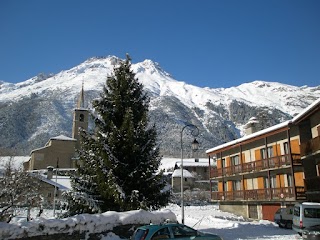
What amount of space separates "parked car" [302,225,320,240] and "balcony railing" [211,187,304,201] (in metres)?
12.1

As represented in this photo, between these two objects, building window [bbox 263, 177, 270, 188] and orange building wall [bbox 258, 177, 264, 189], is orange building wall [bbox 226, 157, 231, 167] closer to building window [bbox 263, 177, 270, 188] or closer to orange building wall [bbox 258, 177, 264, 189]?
orange building wall [bbox 258, 177, 264, 189]

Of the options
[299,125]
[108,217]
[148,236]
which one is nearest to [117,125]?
[108,217]

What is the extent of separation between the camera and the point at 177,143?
175 m

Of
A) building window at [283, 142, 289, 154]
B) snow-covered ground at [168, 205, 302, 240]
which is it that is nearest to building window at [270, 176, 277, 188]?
building window at [283, 142, 289, 154]

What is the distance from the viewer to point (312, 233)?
1578 centimetres

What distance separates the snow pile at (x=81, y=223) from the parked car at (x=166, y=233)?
11.8 feet

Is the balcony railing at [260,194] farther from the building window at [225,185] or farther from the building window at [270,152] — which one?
the building window at [270,152]

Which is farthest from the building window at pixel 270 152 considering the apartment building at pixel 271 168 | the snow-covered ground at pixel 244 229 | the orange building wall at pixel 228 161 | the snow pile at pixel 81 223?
the snow pile at pixel 81 223

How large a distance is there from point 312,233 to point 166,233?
28.3ft

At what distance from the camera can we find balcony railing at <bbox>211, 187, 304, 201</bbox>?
28.8m

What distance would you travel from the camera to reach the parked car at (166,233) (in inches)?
429

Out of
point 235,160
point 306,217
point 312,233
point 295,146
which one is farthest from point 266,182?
point 312,233

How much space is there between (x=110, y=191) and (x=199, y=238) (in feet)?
20.2

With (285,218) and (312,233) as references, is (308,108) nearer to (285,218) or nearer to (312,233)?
(285,218)
